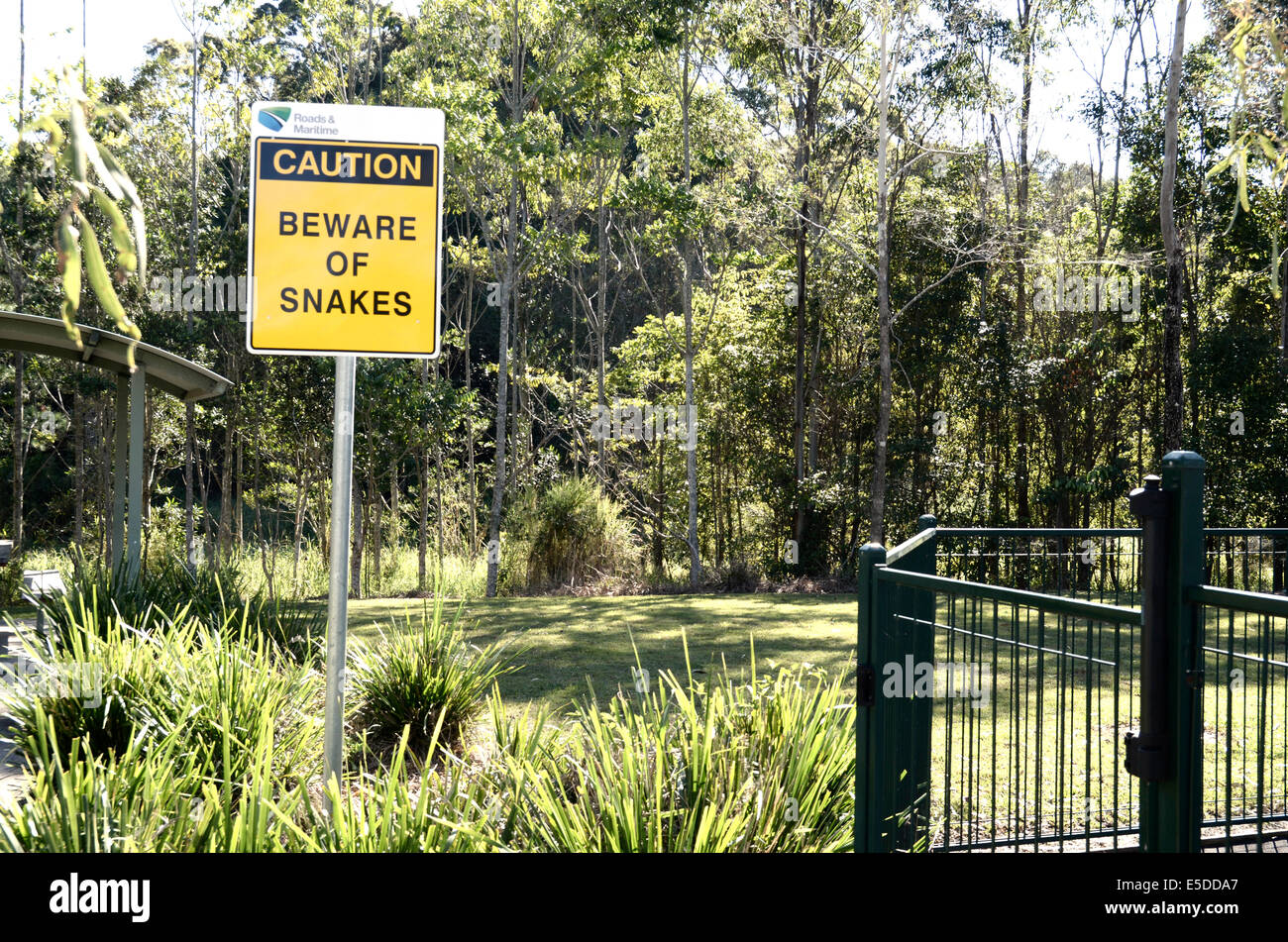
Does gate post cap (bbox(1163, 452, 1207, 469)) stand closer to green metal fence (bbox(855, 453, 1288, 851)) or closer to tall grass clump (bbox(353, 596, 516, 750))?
green metal fence (bbox(855, 453, 1288, 851))

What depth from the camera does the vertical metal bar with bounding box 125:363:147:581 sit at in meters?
8.06

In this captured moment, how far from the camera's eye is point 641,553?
1516 centimetres

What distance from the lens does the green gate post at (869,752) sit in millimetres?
3076

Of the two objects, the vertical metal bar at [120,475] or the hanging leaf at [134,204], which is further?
the vertical metal bar at [120,475]


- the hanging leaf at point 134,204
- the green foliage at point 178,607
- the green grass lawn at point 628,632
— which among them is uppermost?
the hanging leaf at point 134,204

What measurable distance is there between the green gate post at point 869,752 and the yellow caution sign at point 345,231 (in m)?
1.58

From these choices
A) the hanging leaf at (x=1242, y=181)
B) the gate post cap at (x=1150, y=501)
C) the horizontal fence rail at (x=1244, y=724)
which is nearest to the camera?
the horizontal fence rail at (x=1244, y=724)

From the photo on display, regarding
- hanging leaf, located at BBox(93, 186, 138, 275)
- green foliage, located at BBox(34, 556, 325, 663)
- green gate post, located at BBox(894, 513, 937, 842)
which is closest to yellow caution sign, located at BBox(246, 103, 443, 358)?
hanging leaf, located at BBox(93, 186, 138, 275)

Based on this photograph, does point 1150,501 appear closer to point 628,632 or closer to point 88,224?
point 88,224

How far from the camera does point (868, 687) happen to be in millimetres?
3092

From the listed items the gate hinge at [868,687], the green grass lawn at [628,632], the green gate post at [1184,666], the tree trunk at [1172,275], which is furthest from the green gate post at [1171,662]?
the tree trunk at [1172,275]

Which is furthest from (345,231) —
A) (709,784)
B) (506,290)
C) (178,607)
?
(506,290)

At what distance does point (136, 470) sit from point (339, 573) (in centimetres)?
616

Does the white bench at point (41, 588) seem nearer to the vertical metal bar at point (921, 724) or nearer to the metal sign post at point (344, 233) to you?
the metal sign post at point (344, 233)
